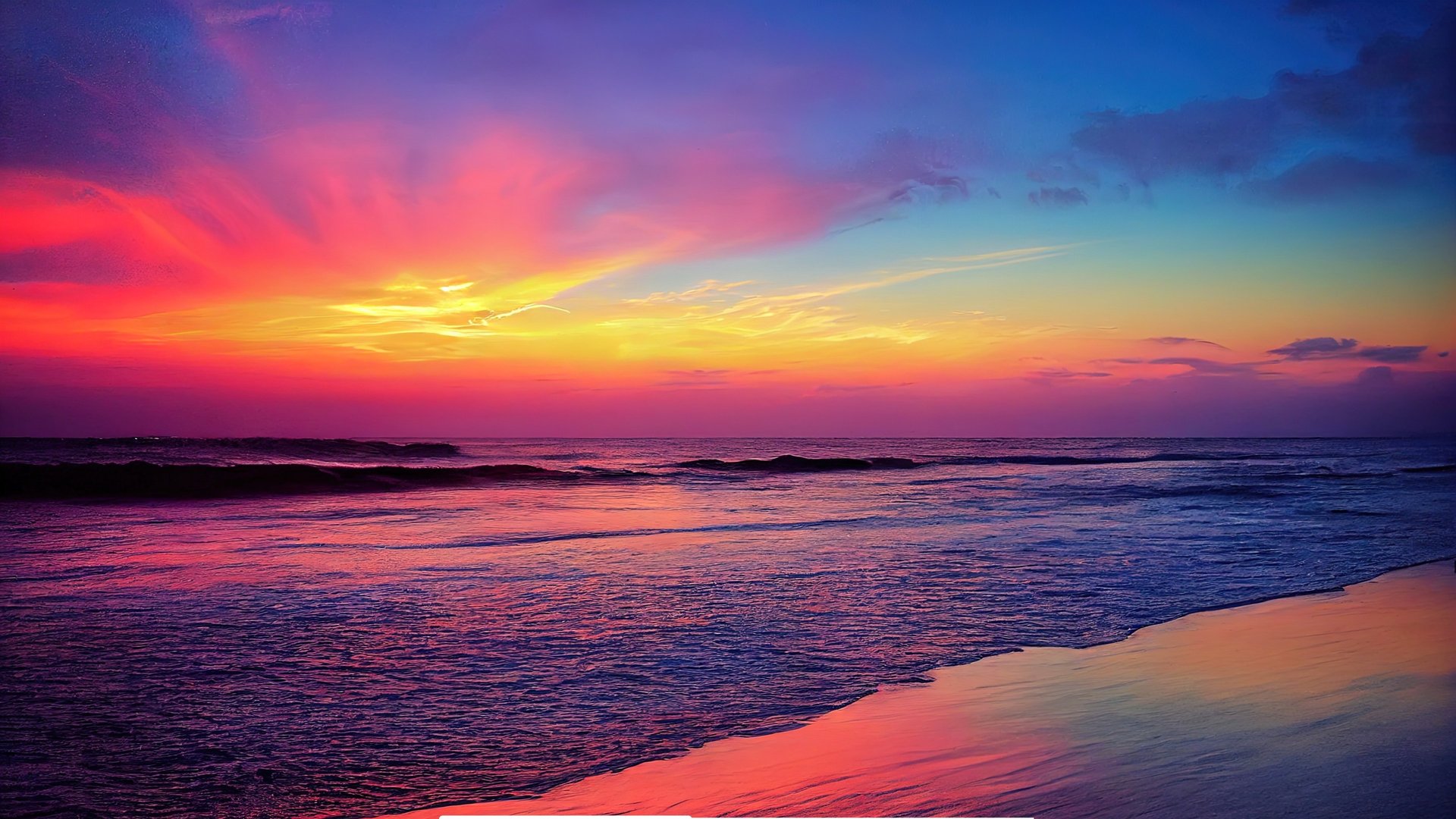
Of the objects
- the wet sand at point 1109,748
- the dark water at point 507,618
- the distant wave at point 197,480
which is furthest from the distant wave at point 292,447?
the wet sand at point 1109,748

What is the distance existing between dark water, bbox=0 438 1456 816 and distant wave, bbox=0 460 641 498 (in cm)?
439

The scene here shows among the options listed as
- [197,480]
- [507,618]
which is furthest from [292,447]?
[507,618]

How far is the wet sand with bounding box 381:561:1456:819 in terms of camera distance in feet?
11.5

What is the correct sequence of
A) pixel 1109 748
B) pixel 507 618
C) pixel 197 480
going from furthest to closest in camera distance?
pixel 197 480
pixel 507 618
pixel 1109 748

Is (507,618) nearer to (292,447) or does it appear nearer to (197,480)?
(197,480)

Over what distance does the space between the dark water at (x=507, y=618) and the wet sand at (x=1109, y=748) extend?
359mm

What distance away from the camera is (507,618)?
7.29m

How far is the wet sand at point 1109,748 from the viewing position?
3.51 m

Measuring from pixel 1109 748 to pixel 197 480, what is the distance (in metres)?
27.7

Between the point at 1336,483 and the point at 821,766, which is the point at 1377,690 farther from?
the point at 1336,483

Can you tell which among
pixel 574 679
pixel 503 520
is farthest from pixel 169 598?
pixel 503 520

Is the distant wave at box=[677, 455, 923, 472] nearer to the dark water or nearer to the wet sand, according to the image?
the dark water

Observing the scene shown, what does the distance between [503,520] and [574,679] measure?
39.0ft

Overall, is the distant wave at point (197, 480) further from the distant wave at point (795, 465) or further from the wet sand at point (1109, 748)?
the wet sand at point (1109, 748)
